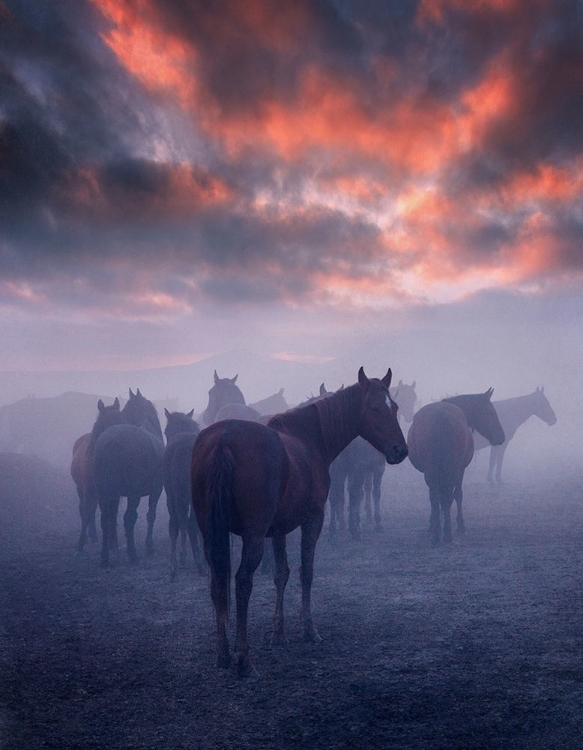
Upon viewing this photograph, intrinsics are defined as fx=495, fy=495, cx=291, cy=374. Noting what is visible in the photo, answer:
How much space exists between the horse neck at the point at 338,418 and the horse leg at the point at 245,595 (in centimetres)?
197

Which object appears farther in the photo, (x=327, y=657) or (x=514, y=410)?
(x=514, y=410)

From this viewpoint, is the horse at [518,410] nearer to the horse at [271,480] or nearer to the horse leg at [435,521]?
the horse leg at [435,521]

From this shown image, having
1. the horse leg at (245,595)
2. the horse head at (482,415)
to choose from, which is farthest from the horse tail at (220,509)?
the horse head at (482,415)

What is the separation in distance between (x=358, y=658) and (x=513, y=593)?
3.64m

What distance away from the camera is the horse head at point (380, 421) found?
721 cm

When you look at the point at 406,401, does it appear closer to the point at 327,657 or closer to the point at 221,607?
the point at 327,657

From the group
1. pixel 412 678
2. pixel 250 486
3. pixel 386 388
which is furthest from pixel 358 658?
pixel 386 388

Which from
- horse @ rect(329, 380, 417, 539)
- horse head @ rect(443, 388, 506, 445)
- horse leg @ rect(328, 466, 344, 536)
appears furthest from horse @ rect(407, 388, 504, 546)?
horse leg @ rect(328, 466, 344, 536)

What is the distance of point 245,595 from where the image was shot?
225 inches

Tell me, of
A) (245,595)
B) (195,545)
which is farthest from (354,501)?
(245,595)

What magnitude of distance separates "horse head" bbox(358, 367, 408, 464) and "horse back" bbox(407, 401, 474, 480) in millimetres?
6118

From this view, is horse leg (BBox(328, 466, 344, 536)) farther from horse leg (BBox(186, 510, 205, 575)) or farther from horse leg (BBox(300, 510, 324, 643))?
horse leg (BBox(300, 510, 324, 643))

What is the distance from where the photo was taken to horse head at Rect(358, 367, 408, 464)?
284 inches

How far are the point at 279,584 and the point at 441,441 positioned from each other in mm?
7466
